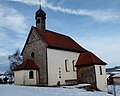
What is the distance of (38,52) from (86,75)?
807 cm

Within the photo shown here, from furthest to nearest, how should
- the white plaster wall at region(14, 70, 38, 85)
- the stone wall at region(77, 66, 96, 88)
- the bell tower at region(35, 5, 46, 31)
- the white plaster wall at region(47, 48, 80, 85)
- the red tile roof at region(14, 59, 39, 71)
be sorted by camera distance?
the bell tower at region(35, 5, 46, 31) → the stone wall at region(77, 66, 96, 88) → the red tile roof at region(14, 59, 39, 71) → the white plaster wall at region(47, 48, 80, 85) → the white plaster wall at region(14, 70, 38, 85)

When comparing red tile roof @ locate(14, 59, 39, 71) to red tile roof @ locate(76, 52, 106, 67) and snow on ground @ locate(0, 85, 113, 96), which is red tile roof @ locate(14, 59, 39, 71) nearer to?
red tile roof @ locate(76, 52, 106, 67)

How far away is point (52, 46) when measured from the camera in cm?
2647

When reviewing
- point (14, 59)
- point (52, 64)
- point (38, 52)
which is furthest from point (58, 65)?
point (14, 59)

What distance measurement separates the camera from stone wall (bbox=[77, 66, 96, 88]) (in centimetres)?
2733

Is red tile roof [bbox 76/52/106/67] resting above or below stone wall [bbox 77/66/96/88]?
above

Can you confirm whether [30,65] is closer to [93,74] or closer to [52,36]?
[52,36]

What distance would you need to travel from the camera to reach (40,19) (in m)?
29.7

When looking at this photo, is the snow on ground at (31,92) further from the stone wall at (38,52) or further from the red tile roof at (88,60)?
the red tile roof at (88,60)

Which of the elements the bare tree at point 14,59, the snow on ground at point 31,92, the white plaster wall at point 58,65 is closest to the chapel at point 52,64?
the white plaster wall at point 58,65

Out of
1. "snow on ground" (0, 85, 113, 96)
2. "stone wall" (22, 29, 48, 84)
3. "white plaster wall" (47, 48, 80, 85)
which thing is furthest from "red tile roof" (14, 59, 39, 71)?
"snow on ground" (0, 85, 113, 96)

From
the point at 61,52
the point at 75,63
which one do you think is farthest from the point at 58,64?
the point at 75,63

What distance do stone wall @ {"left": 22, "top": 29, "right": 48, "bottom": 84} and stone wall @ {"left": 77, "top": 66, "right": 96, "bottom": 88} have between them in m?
6.17

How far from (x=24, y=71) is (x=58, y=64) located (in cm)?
502
